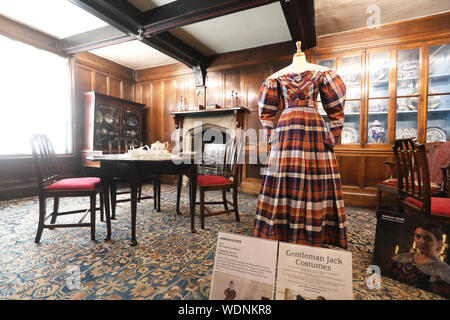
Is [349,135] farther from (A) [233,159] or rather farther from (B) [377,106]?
(A) [233,159]

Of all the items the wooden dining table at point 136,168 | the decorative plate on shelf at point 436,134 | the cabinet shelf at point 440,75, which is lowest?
the wooden dining table at point 136,168

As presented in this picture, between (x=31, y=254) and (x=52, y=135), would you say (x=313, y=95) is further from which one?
(x=52, y=135)

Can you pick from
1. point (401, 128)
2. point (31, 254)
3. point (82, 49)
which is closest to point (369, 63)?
point (401, 128)

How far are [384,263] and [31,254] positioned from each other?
2.53 metres

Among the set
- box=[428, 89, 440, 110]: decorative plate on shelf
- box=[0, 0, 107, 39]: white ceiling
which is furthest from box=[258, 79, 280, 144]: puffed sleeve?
box=[0, 0, 107, 39]: white ceiling

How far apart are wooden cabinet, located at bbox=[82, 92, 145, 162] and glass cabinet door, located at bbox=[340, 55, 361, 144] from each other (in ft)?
13.5

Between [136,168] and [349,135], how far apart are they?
10.5 feet

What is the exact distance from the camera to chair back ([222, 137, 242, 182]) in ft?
7.51

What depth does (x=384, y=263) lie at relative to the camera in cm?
137

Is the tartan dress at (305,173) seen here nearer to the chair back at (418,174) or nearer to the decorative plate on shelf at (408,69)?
the chair back at (418,174)

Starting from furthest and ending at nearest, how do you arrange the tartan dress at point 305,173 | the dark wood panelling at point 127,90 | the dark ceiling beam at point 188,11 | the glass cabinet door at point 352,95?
the dark wood panelling at point 127,90, the glass cabinet door at point 352,95, the dark ceiling beam at point 188,11, the tartan dress at point 305,173

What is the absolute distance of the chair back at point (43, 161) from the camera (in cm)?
174

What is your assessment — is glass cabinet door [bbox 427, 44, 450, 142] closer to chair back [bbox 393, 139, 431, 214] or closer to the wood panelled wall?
the wood panelled wall

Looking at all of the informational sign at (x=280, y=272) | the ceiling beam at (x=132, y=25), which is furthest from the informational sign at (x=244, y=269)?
the ceiling beam at (x=132, y=25)
